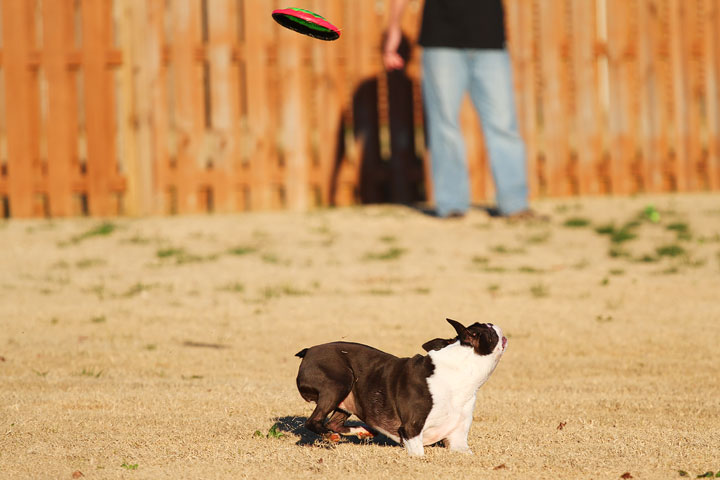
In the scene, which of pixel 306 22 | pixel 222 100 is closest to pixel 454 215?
pixel 222 100

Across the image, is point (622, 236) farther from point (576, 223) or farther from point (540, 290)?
point (540, 290)

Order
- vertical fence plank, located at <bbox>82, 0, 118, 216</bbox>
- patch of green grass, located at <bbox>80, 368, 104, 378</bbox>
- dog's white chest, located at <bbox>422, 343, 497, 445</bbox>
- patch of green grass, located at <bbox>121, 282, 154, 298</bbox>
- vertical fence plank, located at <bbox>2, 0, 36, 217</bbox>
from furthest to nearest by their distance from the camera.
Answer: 1. vertical fence plank, located at <bbox>82, 0, 118, 216</bbox>
2. vertical fence plank, located at <bbox>2, 0, 36, 217</bbox>
3. patch of green grass, located at <bbox>121, 282, 154, 298</bbox>
4. patch of green grass, located at <bbox>80, 368, 104, 378</bbox>
5. dog's white chest, located at <bbox>422, 343, 497, 445</bbox>

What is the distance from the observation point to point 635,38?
41.3 ft

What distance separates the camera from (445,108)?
33.6 feet

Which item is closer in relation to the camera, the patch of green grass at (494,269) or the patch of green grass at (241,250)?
the patch of green grass at (494,269)

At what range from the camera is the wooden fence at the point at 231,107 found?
432 inches

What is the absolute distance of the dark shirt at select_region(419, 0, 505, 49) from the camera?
10.2 m

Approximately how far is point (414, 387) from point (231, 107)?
747cm

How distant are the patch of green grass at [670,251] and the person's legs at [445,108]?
6.73ft

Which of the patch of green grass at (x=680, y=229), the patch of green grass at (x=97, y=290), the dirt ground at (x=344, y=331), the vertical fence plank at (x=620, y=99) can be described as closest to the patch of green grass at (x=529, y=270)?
the dirt ground at (x=344, y=331)

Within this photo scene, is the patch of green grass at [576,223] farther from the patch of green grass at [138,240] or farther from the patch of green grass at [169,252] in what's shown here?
the patch of green grass at [138,240]

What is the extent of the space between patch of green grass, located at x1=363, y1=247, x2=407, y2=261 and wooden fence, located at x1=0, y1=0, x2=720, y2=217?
1.96m

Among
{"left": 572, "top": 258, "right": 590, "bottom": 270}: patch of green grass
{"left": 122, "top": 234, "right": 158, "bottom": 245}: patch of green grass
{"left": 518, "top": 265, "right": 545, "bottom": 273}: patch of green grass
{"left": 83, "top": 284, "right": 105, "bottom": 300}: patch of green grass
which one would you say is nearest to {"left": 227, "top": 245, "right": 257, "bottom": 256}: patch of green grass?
{"left": 122, "top": 234, "right": 158, "bottom": 245}: patch of green grass

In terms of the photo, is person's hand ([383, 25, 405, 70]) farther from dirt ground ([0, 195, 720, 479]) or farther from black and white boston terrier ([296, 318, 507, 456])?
black and white boston terrier ([296, 318, 507, 456])
